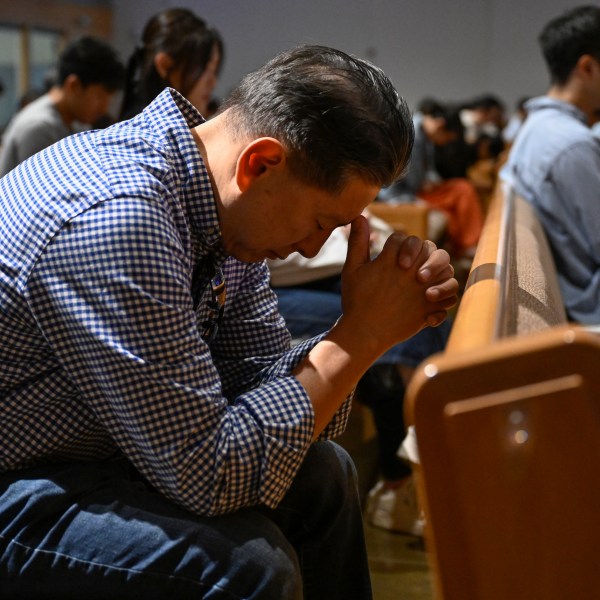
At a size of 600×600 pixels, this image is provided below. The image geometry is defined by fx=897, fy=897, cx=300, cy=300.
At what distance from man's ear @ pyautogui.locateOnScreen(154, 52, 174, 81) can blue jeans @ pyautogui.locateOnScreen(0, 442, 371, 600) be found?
70.7 inches

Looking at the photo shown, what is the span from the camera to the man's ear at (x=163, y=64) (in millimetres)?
2686

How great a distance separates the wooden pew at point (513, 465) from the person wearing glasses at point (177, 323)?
36 centimetres

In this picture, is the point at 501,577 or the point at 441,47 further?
the point at 441,47

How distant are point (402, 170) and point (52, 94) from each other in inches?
106

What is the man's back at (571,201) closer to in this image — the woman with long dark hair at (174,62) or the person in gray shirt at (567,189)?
the person in gray shirt at (567,189)

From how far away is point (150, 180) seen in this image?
3.43ft

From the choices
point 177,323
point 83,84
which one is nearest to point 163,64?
point 83,84

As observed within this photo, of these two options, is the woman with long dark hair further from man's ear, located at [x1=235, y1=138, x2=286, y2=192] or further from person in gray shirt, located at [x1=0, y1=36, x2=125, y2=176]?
man's ear, located at [x1=235, y1=138, x2=286, y2=192]

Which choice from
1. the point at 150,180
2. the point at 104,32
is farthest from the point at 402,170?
the point at 104,32

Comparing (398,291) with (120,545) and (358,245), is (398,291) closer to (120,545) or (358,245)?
(358,245)

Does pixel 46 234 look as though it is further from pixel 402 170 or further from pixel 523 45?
pixel 523 45

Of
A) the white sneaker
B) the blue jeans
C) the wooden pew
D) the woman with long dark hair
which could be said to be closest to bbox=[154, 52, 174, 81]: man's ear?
the woman with long dark hair

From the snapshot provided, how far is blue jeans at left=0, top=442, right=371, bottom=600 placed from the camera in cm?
101

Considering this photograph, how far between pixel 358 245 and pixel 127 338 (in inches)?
15.6
